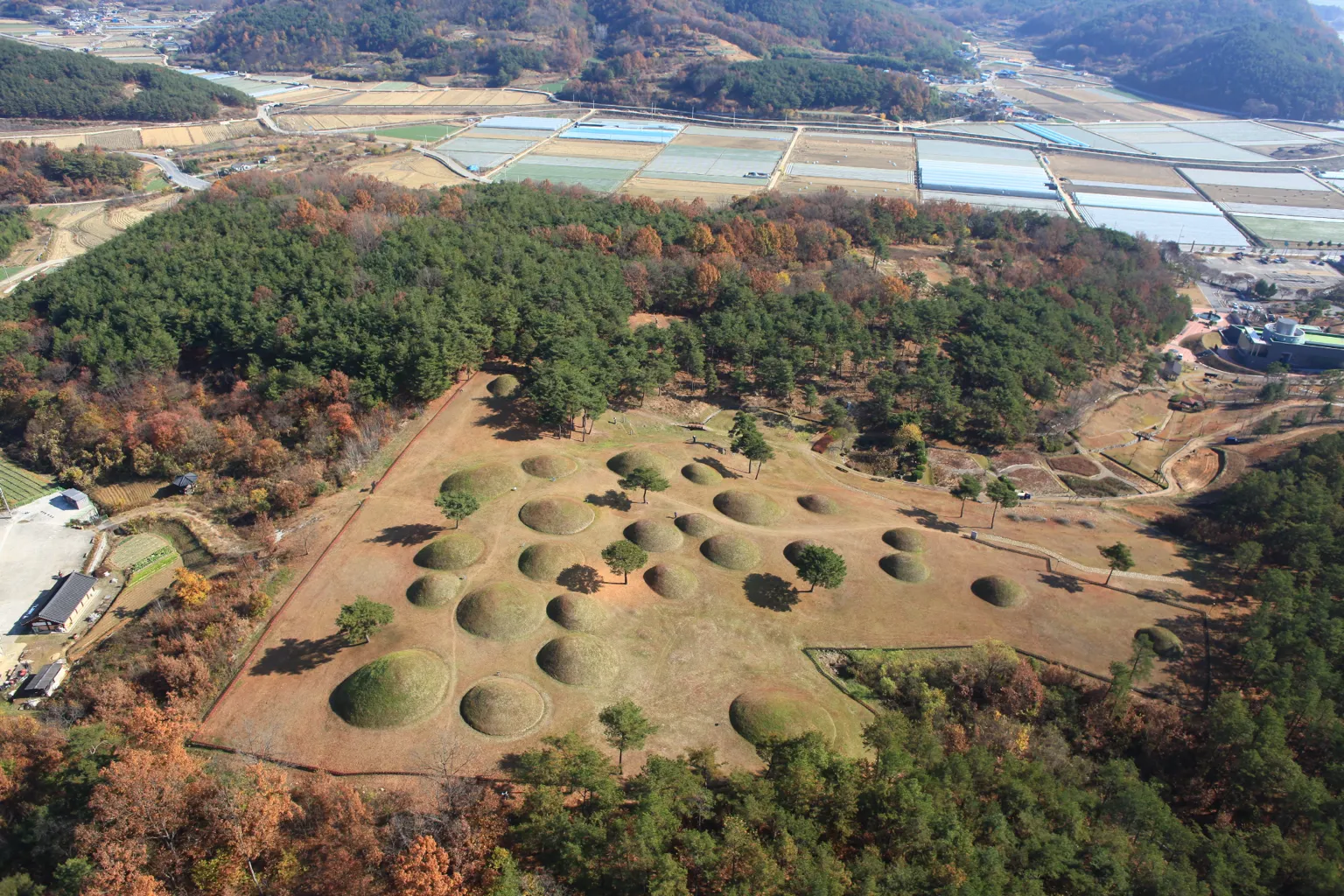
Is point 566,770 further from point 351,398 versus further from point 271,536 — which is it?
point 351,398

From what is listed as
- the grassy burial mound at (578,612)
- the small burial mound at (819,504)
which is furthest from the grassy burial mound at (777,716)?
the small burial mound at (819,504)

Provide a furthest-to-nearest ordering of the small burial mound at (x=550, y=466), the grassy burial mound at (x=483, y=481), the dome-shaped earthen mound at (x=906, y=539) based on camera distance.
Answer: the small burial mound at (x=550, y=466), the grassy burial mound at (x=483, y=481), the dome-shaped earthen mound at (x=906, y=539)

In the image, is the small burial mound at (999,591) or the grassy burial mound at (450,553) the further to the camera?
the small burial mound at (999,591)

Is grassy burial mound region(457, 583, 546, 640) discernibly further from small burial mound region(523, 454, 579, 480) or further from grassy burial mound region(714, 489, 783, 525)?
grassy burial mound region(714, 489, 783, 525)

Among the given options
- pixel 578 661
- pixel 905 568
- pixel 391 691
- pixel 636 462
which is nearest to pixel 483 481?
pixel 636 462

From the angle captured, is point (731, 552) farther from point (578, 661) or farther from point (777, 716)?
point (578, 661)

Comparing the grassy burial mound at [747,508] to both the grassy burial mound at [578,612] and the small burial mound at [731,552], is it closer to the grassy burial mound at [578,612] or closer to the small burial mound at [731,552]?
the small burial mound at [731,552]

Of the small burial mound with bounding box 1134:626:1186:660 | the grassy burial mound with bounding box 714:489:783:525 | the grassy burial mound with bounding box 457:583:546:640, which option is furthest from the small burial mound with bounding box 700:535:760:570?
the small burial mound with bounding box 1134:626:1186:660
